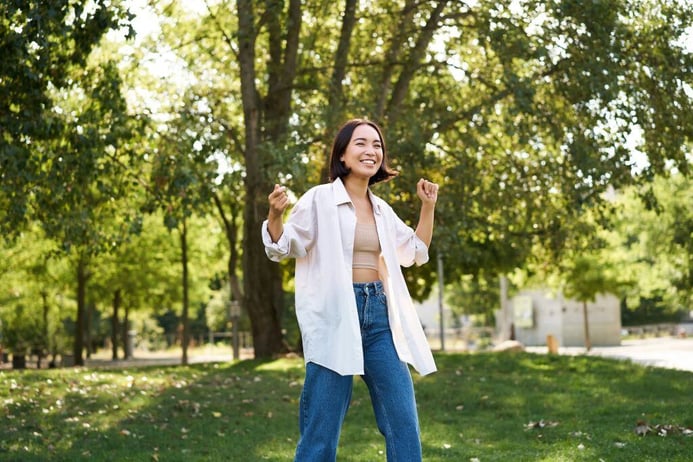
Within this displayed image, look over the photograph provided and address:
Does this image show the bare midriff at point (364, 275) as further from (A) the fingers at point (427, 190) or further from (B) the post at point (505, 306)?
(B) the post at point (505, 306)

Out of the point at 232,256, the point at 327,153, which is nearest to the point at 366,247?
the point at 327,153

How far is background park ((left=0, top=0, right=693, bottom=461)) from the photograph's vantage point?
31.9 ft

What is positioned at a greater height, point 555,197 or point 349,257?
point 555,197

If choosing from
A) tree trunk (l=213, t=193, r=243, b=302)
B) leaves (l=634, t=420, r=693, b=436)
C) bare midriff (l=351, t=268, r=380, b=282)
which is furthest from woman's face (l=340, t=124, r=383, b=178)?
tree trunk (l=213, t=193, r=243, b=302)

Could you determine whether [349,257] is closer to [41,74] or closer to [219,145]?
[41,74]

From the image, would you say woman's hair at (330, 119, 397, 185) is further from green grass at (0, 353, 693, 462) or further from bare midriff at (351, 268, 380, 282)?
green grass at (0, 353, 693, 462)

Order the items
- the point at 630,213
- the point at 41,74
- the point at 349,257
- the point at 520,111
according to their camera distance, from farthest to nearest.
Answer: the point at 630,213
the point at 520,111
the point at 41,74
the point at 349,257

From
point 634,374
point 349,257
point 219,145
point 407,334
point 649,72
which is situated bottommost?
point 634,374

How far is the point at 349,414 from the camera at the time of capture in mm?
11391

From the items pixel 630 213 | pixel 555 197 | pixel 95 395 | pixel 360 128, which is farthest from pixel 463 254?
pixel 630 213

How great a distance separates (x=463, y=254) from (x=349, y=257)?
12.7m

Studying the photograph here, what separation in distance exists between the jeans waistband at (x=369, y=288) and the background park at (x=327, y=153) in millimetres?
3523

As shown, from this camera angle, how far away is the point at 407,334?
442 centimetres

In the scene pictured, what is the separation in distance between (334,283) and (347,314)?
6.2 inches
